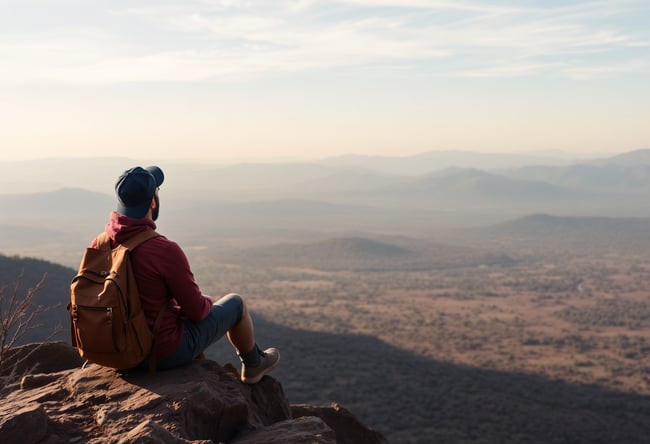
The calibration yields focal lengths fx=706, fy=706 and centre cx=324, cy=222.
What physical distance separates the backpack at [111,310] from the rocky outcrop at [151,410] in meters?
0.33

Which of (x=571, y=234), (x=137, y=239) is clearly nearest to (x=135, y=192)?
(x=137, y=239)

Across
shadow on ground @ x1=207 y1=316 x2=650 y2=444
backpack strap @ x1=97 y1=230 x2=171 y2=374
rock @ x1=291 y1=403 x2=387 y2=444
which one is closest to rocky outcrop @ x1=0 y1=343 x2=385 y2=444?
backpack strap @ x1=97 y1=230 x2=171 y2=374

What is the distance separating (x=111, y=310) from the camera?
455 centimetres

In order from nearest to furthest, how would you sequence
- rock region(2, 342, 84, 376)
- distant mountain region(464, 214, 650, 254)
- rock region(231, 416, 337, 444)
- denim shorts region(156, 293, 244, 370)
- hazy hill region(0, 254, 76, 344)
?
1. rock region(231, 416, 337, 444)
2. denim shorts region(156, 293, 244, 370)
3. rock region(2, 342, 84, 376)
4. hazy hill region(0, 254, 76, 344)
5. distant mountain region(464, 214, 650, 254)

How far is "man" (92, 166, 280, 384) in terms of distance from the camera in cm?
473

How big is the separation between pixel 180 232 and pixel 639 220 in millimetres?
111159

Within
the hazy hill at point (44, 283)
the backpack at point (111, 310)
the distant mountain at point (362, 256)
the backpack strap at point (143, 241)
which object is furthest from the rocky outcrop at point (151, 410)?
the distant mountain at point (362, 256)

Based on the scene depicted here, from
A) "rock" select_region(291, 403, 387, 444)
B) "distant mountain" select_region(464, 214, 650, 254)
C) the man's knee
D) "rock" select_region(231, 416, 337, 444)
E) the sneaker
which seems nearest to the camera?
"rock" select_region(231, 416, 337, 444)

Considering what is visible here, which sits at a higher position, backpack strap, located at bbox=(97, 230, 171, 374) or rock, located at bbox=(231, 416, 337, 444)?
backpack strap, located at bbox=(97, 230, 171, 374)

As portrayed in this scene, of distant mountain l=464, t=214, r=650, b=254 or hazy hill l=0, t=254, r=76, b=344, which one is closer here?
hazy hill l=0, t=254, r=76, b=344

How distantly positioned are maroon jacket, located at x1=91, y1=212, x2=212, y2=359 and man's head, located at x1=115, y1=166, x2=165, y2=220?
0.06m

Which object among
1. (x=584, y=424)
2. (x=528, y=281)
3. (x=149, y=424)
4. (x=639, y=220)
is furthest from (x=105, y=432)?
(x=639, y=220)

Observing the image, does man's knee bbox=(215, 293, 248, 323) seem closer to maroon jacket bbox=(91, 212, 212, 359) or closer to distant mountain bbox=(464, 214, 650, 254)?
maroon jacket bbox=(91, 212, 212, 359)

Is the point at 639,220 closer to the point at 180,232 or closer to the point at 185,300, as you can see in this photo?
the point at 180,232
